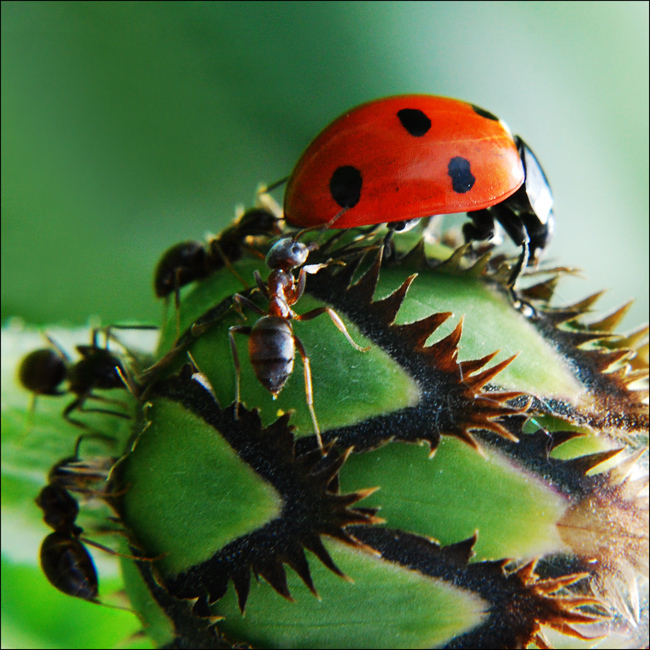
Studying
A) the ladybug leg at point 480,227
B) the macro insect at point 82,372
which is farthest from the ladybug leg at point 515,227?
the macro insect at point 82,372

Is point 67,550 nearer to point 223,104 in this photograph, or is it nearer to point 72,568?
point 72,568

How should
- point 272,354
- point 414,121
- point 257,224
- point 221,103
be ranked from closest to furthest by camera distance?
1. point 272,354
2. point 414,121
3. point 257,224
4. point 221,103

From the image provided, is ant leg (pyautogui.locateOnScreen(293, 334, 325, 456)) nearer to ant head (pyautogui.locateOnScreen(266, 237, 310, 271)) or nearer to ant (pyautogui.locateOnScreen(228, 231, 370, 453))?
ant (pyautogui.locateOnScreen(228, 231, 370, 453))

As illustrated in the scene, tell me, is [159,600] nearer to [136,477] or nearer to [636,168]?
[136,477]

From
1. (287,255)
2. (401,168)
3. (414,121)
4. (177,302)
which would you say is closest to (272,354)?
(287,255)

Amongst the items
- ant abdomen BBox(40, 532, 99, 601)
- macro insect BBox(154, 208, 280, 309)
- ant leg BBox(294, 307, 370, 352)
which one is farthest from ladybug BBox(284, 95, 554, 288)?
ant abdomen BBox(40, 532, 99, 601)

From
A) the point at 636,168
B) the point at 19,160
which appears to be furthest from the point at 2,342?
the point at 636,168
